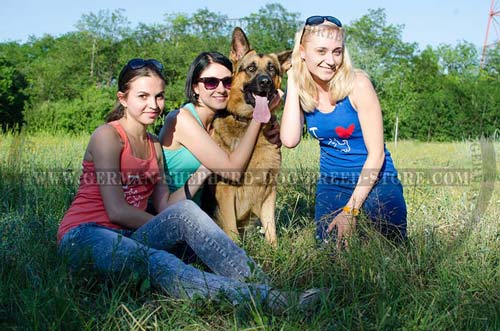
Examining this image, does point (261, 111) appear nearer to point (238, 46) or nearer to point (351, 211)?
point (238, 46)

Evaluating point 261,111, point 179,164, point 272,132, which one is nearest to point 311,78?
point 261,111

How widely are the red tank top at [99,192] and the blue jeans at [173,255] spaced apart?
3.4 inches

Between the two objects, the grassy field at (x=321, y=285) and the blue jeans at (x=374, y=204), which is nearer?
the grassy field at (x=321, y=285)

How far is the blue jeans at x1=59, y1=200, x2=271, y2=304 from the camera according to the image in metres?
2.39

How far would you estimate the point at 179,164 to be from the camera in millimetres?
3498

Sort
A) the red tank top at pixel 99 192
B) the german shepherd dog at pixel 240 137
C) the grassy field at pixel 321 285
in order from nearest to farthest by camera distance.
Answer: the grassy field at pixel 321 285 → the red tank top at pixel 99 192 → the german shepherd dog at pixel 240 137

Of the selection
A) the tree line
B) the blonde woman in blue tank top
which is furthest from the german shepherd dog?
the tree line

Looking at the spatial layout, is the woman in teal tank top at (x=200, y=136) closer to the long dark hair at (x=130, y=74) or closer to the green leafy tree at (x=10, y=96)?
the long dark hair at (x=130, y=74)

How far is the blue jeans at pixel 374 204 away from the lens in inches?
124

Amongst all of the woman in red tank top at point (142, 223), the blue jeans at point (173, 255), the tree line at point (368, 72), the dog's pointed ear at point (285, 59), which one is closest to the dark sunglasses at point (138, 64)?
the woman in red tank top at point (142, 223)

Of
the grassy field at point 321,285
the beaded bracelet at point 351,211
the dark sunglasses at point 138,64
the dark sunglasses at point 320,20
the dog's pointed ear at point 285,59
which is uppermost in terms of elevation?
the dark sunglasses at point 320,20

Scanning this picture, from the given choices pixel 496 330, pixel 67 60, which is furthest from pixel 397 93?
pixel 496 330

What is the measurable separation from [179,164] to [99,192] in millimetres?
765

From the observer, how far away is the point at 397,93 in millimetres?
22188
